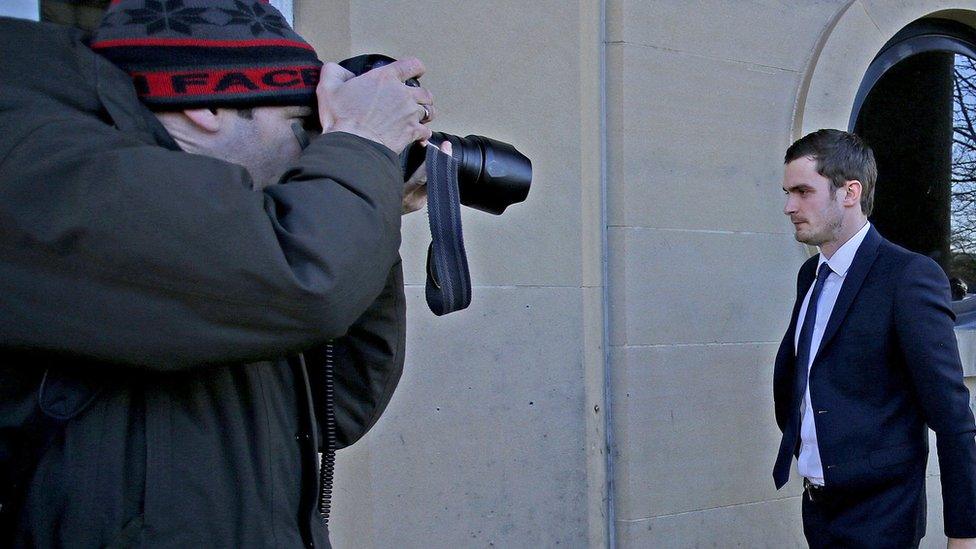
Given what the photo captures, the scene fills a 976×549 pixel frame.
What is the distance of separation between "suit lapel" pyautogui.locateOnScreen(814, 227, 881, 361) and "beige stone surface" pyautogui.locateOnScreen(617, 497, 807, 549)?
1364 millimetres

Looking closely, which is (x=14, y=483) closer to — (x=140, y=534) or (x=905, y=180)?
(x=140, y=534)

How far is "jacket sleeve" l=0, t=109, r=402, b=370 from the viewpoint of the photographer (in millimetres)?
960

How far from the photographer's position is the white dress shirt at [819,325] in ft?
8.54

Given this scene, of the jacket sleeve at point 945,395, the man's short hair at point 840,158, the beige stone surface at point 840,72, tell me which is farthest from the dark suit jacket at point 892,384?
the beige stone surface at point 840,72

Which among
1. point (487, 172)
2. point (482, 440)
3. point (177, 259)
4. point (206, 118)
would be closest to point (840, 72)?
point (482, 440)

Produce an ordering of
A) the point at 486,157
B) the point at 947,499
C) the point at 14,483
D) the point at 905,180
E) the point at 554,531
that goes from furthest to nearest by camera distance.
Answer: the point at 905,180 → the point at 554,531 → the point at 947,499 → the point at 486,157 → the point at 14,483

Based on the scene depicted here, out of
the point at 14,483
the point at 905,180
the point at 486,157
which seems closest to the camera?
the point at 14,483

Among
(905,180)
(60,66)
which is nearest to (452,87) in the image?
(60,66)

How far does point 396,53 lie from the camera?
304cm

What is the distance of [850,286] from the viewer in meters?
2.60

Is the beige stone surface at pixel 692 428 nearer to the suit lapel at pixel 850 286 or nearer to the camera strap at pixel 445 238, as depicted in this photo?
the suit lapel at pixel 850 286

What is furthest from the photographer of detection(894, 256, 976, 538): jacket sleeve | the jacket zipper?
Result: detection(894, 256, 976, 538): jacket sleeve

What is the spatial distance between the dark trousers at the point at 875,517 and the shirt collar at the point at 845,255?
584 mm

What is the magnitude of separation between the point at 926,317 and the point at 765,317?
1.64m
